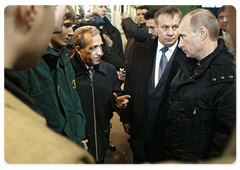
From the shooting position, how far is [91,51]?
1.27m

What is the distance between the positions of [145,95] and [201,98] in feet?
1.60

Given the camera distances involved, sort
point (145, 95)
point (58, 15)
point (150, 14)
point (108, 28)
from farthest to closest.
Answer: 1. point (150, 14)
2. point (108, 28)
3. point (145, 95)
4. point (58, 15)

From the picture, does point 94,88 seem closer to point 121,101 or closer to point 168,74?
point 121,101

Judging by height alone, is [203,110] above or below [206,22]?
below

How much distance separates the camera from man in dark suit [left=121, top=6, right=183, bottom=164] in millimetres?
1191

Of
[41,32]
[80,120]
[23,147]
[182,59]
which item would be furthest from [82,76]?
[23,147]

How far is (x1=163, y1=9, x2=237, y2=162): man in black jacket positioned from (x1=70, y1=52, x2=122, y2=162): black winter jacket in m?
0.38

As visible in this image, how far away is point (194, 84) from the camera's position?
0.86 metres

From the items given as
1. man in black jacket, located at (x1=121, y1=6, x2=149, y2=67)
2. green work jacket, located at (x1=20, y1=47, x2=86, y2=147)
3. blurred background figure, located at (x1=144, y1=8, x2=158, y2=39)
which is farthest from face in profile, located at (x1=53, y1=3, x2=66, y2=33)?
blurred background figure, located at (x1=144, y1=8, x2=158, y2=39)

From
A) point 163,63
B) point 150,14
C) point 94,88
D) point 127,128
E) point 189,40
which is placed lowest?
point 127,128

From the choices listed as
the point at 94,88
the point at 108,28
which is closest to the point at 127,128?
the point at 94,88

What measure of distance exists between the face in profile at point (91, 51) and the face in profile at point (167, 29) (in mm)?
452

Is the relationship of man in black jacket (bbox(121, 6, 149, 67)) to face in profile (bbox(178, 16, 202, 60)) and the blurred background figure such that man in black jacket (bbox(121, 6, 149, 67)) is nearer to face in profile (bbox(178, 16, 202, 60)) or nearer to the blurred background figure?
the blurred background figure

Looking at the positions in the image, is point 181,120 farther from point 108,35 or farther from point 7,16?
point 108,35
